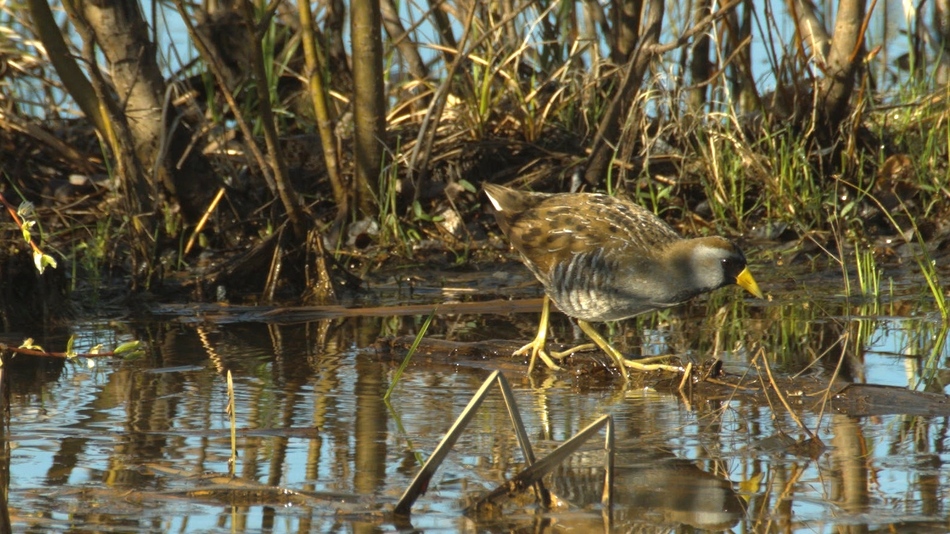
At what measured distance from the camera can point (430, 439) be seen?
3779 mm

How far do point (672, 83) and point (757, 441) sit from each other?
177 inches

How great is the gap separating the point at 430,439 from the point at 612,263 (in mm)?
1627

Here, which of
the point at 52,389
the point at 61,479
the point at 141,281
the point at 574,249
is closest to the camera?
the point at 61,479

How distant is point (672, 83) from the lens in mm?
7852

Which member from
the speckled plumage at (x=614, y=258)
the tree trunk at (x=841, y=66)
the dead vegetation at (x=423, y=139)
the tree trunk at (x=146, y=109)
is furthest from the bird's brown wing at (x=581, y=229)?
the tree trunk at (x=841, y=66)

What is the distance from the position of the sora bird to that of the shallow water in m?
0.21

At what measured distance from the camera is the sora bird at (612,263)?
4.94 metres

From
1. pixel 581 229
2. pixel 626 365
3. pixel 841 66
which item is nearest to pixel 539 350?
pixel 626 365

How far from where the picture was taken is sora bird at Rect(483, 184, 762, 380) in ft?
16.2

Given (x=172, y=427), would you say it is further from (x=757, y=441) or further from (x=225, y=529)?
(x=757, y=441)

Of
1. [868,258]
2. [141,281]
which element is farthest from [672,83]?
[141,281]

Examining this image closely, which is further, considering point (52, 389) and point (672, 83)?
point (672, 83)

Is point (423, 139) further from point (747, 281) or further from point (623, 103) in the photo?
point (747, 281)

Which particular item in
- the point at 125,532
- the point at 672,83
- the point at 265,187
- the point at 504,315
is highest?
the point at 672,83
